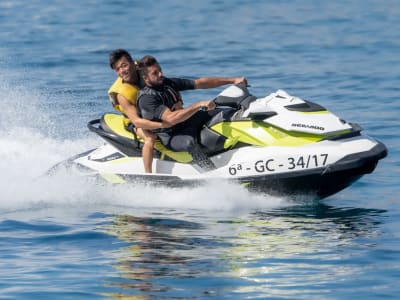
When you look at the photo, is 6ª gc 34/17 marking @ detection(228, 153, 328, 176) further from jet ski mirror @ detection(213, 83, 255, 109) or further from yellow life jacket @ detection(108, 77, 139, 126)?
yellow life jacket @ detection(108, 77, 139, 126)

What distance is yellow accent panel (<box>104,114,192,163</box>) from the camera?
10.8m

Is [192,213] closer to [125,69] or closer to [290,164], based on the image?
[290,164]

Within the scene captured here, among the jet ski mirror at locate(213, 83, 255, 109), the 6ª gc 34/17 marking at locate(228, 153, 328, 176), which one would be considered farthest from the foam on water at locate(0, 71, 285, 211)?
the jet ski mirror at locate(213, 83, 255, 109)

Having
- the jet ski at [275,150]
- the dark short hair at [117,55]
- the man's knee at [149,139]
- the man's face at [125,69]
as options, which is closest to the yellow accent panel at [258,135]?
the jet ski at [275,150]

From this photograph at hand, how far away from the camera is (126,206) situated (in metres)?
10.9

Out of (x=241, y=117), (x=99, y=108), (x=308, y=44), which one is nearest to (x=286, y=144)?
(x=241, y=117)

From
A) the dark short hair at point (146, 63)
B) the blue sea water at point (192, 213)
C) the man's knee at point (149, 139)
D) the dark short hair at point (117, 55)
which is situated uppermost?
the dark short hair at point (117, 55)

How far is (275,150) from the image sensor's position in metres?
10.4

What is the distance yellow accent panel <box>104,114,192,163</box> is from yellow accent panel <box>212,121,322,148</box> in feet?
1.39

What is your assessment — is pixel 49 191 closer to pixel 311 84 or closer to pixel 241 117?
pixel 241 117

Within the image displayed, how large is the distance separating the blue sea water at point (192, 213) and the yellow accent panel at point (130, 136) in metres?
0.32

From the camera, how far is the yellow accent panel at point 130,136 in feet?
35.3

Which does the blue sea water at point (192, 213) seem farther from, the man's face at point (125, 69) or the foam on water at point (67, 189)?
the man's face at point (125, 69)

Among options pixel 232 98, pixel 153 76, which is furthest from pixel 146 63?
pixel 232 98
